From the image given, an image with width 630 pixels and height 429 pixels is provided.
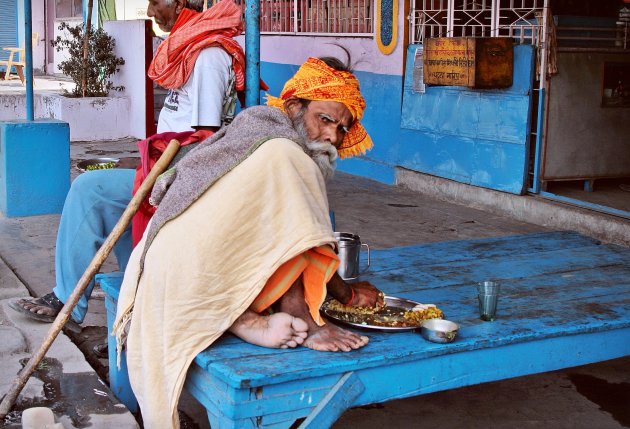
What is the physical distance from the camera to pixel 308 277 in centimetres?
280

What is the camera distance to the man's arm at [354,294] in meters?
3.03

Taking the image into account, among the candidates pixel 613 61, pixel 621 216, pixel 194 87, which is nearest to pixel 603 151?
pixel 613 61

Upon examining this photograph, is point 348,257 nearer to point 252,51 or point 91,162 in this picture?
point 252,51

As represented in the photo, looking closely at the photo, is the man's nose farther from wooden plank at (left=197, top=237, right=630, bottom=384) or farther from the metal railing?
the metal railing

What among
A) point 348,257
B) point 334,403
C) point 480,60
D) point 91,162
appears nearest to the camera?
point 334,403

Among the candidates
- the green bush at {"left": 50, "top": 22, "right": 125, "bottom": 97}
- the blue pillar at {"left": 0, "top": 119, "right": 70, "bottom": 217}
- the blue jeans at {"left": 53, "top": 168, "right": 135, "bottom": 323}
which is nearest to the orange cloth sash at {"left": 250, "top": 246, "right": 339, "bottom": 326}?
the blue jeans at {"left": 53, "top": 168, "right": 135, "bottom": 323}

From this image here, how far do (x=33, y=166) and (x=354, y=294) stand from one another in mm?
4412

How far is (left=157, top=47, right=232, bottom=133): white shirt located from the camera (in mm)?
3951

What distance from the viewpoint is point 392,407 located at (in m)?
3.57

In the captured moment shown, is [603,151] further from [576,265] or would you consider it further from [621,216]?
[576,265]

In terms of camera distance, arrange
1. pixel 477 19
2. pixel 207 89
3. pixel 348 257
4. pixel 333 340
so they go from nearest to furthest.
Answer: pixel 333 340 < pixel 348 257 < pixel 207 89 < pixel 477 19

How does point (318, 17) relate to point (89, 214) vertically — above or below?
above

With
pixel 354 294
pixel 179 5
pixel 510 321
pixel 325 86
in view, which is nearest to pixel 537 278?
pixel 510 321

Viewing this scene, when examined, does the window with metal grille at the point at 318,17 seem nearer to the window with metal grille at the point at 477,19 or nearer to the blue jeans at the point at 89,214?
the window with metal grille at the point at 477,19
